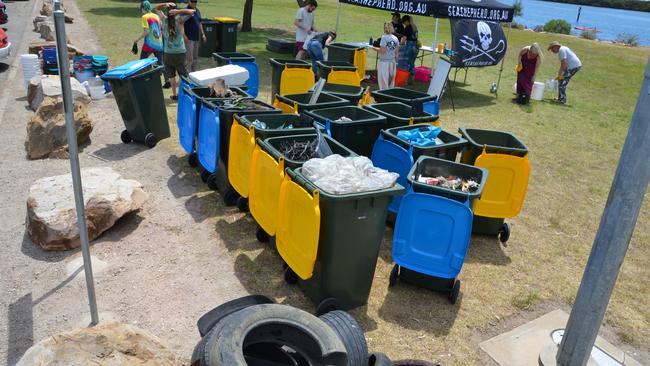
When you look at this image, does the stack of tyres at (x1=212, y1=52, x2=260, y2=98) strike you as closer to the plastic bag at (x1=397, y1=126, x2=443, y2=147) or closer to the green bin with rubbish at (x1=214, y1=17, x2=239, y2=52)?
the plastic bag at (x1=397, y1=126, x2=443, y2=147)

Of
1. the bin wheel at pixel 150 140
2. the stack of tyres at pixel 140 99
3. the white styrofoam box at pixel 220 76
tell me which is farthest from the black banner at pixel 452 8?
the bin wheel at pixel 150 140

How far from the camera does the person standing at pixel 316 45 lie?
11469 millimetres

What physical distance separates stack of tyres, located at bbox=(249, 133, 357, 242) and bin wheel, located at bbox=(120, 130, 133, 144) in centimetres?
348

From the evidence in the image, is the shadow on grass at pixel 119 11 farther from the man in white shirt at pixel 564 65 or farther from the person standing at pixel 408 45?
the man in white shirt at pixel 564 65

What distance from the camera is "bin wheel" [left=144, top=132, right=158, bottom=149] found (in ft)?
24.6

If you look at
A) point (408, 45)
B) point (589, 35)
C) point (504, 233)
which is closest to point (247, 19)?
point (408, 45)

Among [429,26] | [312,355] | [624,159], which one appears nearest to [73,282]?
[312,355]

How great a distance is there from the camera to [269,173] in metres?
4.79

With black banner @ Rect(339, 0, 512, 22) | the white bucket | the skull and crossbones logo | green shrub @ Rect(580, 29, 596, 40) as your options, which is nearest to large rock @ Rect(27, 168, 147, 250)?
black banner @ Rect(339, 0, 512, 22)

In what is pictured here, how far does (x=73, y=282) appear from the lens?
4.46 m

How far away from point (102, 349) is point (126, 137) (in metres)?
5.31

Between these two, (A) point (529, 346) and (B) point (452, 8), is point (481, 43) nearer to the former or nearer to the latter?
(B) point (452, 8)

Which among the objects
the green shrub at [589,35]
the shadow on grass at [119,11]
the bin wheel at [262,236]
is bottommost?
the bin wheel at [262,236]

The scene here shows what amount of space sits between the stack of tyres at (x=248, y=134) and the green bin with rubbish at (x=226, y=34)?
Result: 33.5ft
